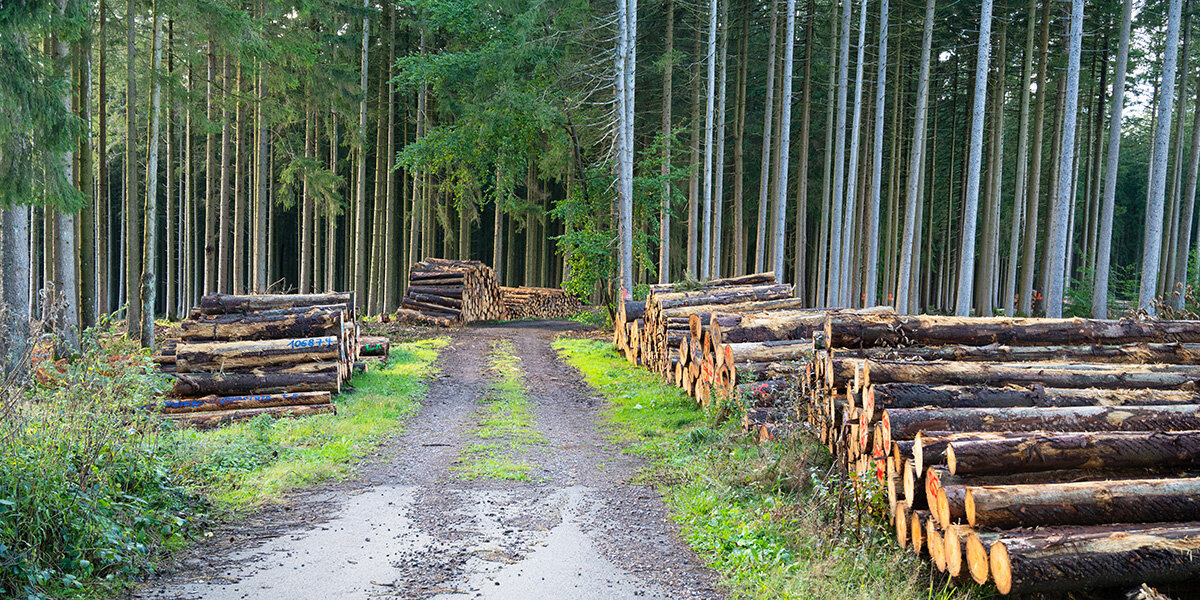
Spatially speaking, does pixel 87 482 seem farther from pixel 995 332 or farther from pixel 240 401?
pixel 995 332

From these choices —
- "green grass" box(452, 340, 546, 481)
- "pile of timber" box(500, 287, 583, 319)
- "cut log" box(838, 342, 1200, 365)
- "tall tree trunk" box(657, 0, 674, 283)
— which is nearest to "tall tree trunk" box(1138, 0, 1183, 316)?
"cut log" box(838, 342, 1200, 365)

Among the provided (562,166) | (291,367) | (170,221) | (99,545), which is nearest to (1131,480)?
(99,545)

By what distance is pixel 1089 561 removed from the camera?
14.8ft

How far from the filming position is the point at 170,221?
26.8 m

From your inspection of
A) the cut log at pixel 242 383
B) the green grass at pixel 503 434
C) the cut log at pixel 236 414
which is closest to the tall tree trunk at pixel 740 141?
the green grass at pixel 503 434

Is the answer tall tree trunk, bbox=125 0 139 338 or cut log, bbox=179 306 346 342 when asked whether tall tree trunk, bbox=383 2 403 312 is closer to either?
tall tree trunk, bbox=125 0 139 338

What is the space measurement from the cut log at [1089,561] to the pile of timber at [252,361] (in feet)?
30.0

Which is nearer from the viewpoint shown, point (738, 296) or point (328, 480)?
point (328, 480)

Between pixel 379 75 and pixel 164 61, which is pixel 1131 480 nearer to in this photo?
pixel 164 61

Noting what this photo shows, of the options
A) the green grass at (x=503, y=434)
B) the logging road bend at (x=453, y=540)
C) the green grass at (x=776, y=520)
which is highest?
the green grass at (x=776, y=520)

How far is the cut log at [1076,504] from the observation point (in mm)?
4812

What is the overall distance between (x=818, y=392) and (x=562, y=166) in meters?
19.7

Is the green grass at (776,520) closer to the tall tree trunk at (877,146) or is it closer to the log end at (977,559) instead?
the log end at (977,559)

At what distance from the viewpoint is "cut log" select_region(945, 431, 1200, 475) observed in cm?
513
